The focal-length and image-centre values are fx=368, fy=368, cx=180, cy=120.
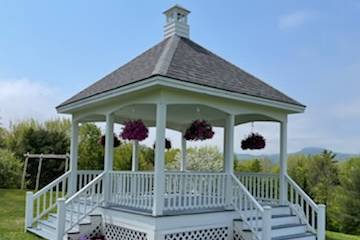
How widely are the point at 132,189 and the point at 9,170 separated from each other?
13.0 metres

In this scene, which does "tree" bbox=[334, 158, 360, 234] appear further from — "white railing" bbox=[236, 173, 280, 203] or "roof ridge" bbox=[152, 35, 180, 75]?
"roof ridge" bbox=[152, 35, 180, 75]

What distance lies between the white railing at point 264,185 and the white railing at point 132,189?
3.24 metres

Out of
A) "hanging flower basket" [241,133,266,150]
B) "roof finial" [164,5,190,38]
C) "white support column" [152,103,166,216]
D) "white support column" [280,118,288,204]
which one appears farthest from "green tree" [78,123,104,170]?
"white support column" [152,103,166,216]

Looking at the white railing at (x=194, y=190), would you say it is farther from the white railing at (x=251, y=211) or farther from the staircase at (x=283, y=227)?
the staircase at (x=283, y=227)

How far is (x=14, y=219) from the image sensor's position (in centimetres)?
1078

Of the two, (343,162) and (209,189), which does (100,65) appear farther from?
(343,162)

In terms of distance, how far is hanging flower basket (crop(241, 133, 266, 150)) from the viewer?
371 inches

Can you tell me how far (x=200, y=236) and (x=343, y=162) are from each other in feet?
74.1

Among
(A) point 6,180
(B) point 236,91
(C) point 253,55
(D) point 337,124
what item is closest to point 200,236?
(B) point 236,91

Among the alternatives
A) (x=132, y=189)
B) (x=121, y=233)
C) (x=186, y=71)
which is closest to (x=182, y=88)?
(x=186, y=71)

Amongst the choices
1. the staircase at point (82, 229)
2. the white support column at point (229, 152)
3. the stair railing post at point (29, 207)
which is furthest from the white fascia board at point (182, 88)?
the staircase at point (82, 229)

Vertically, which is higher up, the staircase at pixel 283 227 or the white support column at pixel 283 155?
the white support column at pixel 283 155

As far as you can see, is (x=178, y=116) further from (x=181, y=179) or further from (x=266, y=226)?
(x=266, y=226)

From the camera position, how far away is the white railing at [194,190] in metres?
7.19
